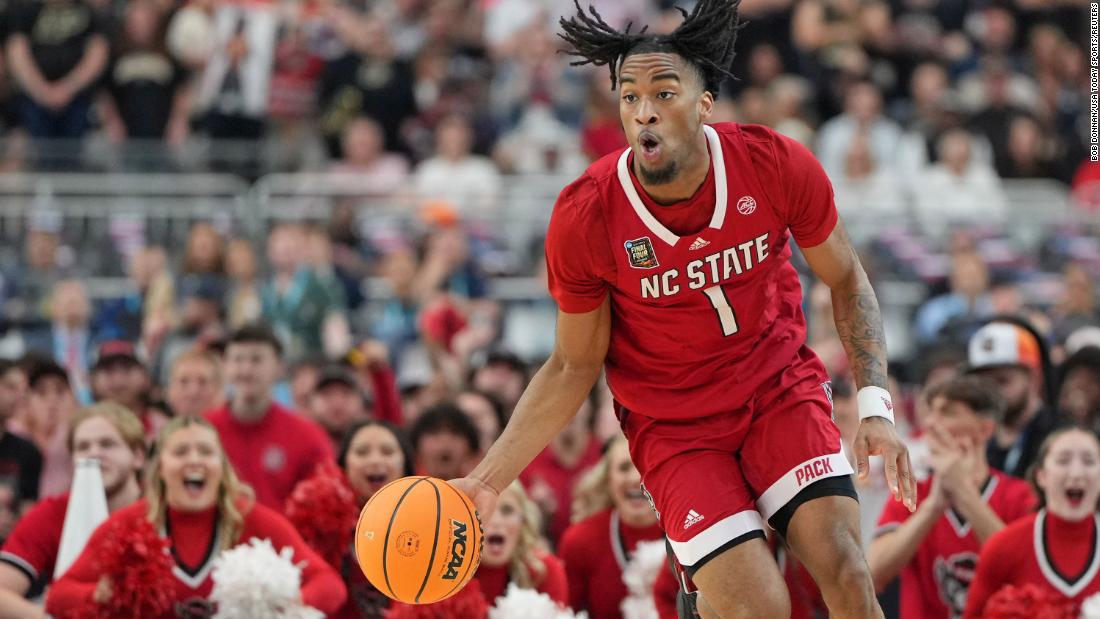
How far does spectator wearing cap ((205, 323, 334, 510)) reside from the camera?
920cm

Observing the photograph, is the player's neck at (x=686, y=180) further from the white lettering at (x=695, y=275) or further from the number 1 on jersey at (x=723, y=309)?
the number 1 on jersey at (x=723, y=309)

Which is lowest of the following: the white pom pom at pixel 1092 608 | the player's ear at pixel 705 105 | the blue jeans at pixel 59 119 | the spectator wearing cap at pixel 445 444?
the white pom pom at pixel 1092 608

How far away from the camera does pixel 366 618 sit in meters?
8.01

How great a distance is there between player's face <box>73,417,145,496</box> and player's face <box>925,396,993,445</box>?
373 cm

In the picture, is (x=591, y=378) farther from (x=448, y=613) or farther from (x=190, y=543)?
(x=190, y=543)

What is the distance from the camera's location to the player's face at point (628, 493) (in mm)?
8477

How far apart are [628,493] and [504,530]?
826 mm

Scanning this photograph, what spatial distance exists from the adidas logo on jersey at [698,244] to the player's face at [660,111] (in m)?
0.21

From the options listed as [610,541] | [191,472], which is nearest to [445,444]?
[610,541]

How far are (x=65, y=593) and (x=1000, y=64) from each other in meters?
12.8

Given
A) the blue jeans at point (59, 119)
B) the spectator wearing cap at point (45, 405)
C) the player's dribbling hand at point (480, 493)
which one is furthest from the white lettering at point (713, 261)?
the blue jeans at point (59, 119)

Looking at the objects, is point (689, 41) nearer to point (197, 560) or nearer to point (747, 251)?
point (747, 251)

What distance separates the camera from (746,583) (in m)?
5.52

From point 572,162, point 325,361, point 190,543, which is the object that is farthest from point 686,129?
point 572,162
